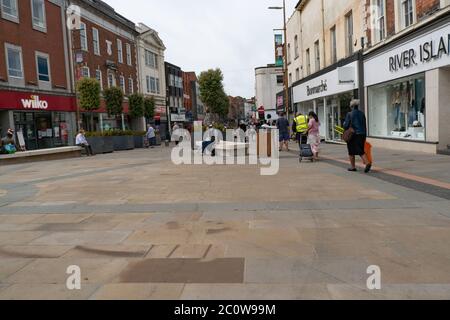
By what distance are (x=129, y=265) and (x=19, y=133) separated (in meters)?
22.4

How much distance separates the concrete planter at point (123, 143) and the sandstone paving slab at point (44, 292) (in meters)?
22.6

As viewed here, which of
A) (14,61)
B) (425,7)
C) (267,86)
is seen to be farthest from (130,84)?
(425,7)

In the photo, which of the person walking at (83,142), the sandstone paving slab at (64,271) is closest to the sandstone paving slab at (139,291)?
the sandstone paving slab at (64,271)

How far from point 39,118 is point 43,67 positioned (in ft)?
10.8

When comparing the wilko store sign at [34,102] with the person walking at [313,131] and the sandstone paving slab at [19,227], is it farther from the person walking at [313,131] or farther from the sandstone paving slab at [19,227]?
the sandstone paving slab at [19,227]

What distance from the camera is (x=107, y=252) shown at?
185 inches

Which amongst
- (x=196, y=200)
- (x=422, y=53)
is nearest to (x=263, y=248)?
(x=196, y=200)

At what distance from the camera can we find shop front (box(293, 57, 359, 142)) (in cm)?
2017

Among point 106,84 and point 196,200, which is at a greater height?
point 106,84

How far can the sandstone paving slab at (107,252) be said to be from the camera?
4.57m

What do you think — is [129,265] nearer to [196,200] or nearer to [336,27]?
[196,200]

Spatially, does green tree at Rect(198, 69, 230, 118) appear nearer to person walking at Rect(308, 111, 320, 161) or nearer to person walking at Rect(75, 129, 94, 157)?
person walking at Rect(75, 129, 94, 157)

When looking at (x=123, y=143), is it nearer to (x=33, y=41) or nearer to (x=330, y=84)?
(x=33, y=41)

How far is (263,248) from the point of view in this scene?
4.67m
